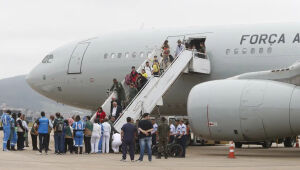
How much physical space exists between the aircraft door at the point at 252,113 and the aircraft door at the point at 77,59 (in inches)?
396

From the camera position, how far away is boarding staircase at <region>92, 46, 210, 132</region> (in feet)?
70.3

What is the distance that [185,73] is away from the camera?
925 inches

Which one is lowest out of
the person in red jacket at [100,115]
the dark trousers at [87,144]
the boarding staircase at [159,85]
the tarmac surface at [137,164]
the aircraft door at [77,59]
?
the tarmac surface at [137,164]

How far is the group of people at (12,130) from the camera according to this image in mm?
20923

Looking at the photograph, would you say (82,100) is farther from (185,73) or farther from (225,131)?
(225,131)

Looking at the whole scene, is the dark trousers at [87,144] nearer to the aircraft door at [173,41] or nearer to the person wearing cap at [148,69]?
the person wearing cap at [148,69]

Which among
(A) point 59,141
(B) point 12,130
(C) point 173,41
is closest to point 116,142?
(A) point 59,141

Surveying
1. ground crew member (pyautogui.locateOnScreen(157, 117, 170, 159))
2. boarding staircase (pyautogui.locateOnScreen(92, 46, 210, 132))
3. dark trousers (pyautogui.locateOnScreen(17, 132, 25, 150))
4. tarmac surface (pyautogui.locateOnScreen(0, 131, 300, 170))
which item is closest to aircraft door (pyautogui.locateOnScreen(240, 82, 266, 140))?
tarmac surface (pyautogui.locateOnScreen(0, 131, 300, 170))

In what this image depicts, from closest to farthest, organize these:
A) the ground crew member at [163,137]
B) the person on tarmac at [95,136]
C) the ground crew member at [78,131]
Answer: the ground crew member at [163,137], the ground crew member at [78,131], the person on tarmac at [95,136]

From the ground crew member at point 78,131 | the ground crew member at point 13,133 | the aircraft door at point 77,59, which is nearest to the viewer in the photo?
the ground crew member at point 78,131

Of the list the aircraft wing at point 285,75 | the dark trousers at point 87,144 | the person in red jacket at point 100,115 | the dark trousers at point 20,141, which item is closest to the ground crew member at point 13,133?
the dark trousers at point 20,141

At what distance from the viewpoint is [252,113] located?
18.2 metres

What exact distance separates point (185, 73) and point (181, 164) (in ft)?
25.5

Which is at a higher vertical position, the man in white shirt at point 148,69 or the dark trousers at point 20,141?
the man in white shirt at point 148,69
